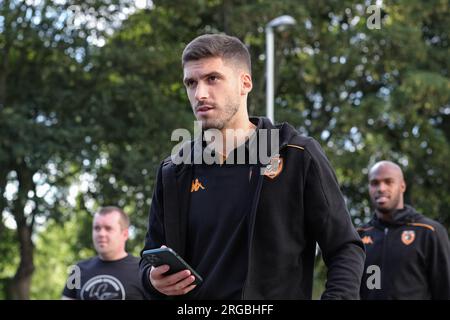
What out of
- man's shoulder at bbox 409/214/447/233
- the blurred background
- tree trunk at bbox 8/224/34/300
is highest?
the blurred background

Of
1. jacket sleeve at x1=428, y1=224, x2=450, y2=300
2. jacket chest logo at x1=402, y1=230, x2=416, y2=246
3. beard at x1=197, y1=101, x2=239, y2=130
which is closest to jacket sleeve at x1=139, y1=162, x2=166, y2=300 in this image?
beard at x1=197, y1=101, x2=239, y2=130

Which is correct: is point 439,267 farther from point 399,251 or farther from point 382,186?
point 382,186

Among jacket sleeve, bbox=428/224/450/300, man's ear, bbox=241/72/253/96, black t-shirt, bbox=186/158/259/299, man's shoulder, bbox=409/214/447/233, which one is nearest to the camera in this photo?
black t-shirt, bbox=186/158/259/299

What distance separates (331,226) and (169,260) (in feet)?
2.12

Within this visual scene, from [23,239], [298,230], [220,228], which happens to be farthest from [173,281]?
[23,239]

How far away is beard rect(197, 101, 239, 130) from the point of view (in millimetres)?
3396

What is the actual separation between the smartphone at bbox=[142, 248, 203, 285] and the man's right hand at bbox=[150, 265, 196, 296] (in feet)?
0.05

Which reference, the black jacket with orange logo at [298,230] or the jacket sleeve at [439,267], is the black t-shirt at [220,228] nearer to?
the black jacket with orange logo at [298,230]

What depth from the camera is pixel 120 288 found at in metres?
8.17

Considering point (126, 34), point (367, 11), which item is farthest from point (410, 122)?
point (126, 34)

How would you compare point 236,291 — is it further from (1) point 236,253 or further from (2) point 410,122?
(2) point 410,122

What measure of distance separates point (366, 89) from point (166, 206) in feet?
59.4

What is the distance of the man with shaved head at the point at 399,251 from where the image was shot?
7.56 m

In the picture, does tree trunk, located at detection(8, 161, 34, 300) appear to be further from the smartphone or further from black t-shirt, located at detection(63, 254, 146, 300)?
the smartphone
